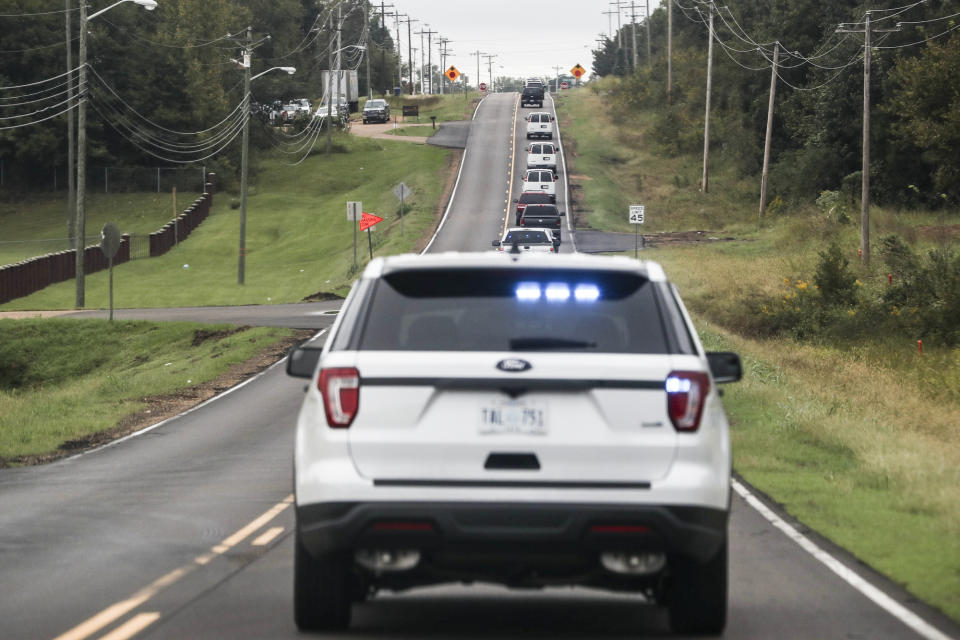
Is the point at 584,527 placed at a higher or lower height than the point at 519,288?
lower

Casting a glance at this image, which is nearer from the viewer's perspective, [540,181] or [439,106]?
[540,181]

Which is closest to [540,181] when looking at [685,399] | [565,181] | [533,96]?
[565,181]

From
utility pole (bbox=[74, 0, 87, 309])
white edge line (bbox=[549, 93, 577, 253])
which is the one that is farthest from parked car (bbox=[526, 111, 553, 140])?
utility pole (bbox=[74, 0, 87, 309])

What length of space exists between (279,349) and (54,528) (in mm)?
20816

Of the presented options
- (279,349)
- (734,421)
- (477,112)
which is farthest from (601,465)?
(477,112)

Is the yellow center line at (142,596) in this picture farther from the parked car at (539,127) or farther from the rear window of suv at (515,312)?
the parked car at (539,127)

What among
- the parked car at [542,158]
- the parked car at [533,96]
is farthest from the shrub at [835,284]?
the parked car at [533,96]

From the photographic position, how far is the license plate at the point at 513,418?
628cm

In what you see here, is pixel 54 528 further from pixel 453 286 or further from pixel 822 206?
pixel 822 206

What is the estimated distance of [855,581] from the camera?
29.6 feet

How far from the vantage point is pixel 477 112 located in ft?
402

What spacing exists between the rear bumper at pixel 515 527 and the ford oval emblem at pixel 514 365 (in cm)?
61

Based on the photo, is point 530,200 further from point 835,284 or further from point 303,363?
point 303,363

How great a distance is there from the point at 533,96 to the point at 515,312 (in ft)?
384
